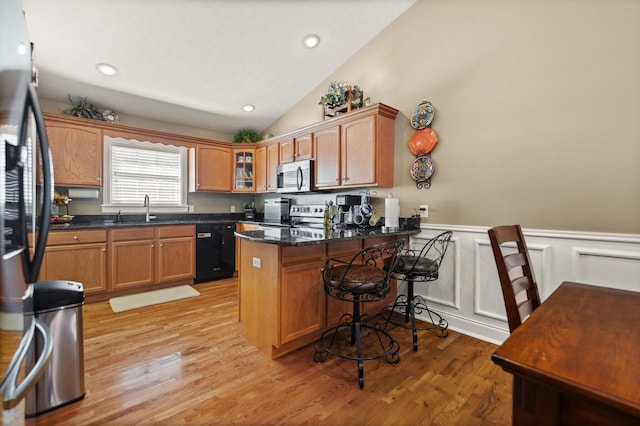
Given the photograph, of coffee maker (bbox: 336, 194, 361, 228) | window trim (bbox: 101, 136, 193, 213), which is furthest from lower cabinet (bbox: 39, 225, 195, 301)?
coffee maker (bbox: 336, 194, 361, 228)

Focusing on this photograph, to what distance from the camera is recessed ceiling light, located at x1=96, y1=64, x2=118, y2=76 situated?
3176 millimetres

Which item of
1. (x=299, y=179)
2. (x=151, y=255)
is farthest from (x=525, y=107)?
(x=151, y=255)

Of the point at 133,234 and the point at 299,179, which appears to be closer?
the point at 133,234

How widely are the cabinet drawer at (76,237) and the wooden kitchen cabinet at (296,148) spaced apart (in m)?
2.56

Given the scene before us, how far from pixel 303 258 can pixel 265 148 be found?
3.12m

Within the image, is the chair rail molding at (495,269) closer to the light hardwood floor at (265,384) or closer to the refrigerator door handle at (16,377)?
the light hardwood floor at (265,384)

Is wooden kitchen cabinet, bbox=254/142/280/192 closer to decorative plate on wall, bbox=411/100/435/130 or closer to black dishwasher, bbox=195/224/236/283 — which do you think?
black dishwasher, bbox=195/224/236/283

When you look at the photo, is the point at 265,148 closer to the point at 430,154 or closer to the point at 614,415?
the point at 430,154

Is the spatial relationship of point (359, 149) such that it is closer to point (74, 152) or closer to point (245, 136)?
point (245, 136)

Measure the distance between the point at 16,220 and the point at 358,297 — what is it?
171cm

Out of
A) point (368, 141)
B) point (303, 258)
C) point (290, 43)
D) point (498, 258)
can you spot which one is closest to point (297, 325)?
point (303, 258)

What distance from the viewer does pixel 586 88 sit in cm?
204

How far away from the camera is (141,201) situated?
14.2 feet

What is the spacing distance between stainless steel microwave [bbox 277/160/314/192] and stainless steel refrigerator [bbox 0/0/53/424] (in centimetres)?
305
